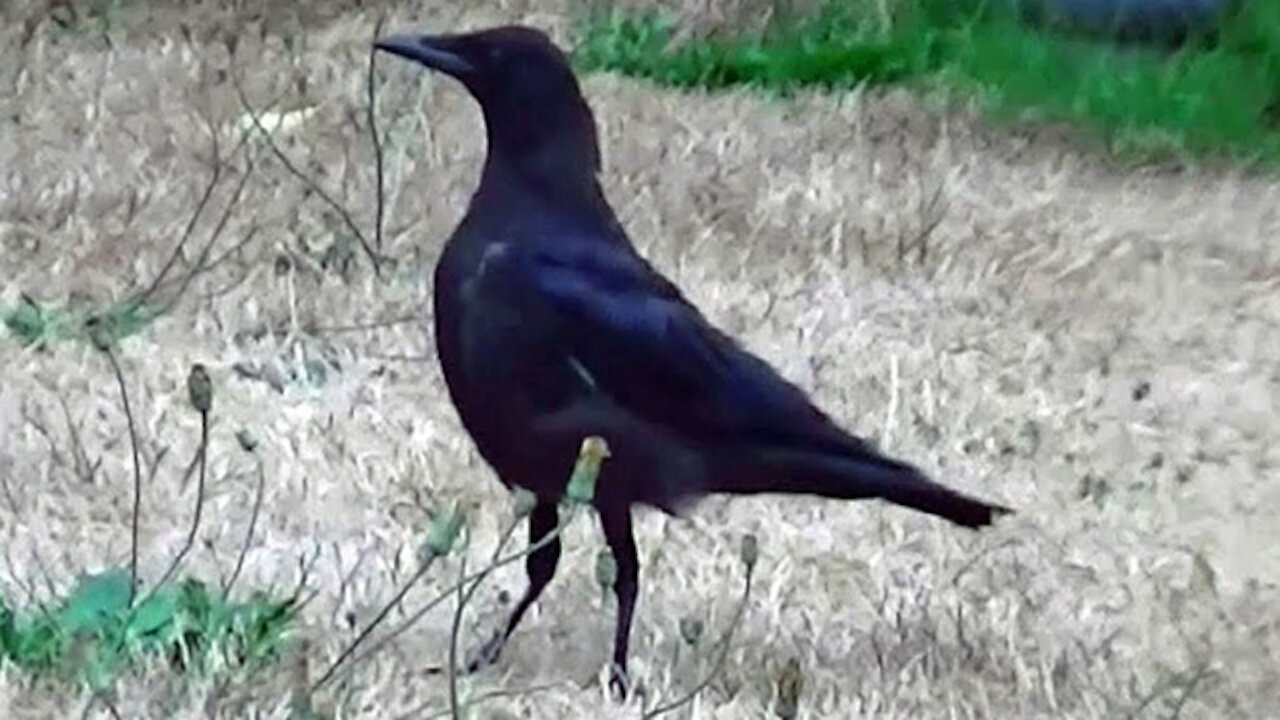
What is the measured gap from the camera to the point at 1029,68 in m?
7.38

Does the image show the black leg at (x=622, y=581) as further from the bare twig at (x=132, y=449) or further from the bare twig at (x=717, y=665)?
the bare twig at (x=132, y=449)

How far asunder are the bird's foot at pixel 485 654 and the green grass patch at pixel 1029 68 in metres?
3.49

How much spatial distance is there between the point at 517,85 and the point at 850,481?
56cm

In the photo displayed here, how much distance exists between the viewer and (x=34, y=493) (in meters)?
4.34

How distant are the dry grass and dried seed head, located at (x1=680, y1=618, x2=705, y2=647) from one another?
3 cm

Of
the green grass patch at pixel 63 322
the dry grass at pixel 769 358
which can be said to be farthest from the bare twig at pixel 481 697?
the green grass patch at pixel 63 322

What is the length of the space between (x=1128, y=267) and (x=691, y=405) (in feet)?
8.87

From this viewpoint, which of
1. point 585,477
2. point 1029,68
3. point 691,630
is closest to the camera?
point 585,477

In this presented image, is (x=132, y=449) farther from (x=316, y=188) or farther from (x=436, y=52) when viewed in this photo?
(x=316, y=188)

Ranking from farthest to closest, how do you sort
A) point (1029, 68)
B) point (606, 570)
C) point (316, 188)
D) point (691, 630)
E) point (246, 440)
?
point (1029, 68) < point (316, 188) < point (246, 440) < point (691, 630) < point (606, 570)

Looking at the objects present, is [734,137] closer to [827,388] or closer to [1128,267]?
[1128,267]

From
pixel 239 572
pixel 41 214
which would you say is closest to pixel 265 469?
pixel 239 572

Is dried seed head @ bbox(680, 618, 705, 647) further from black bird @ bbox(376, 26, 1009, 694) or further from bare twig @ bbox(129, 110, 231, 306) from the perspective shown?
bare twig @ bbox(129, 110, 231, 306)

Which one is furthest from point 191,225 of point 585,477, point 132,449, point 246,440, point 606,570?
point 585,477
